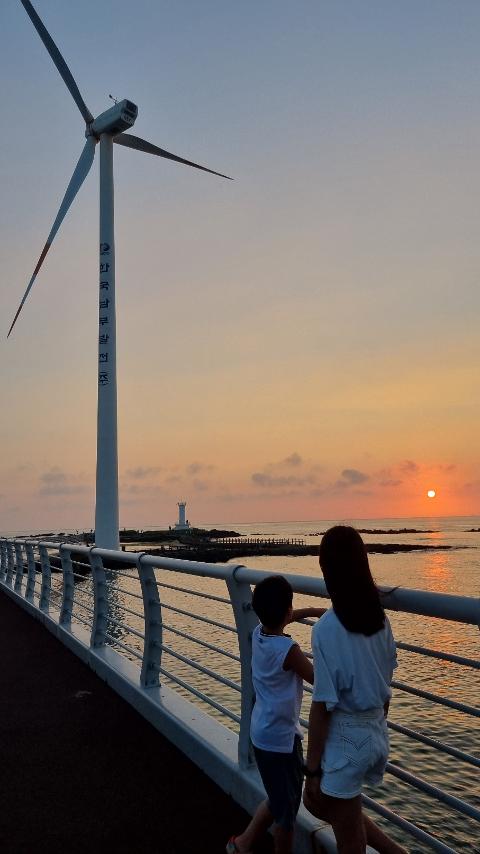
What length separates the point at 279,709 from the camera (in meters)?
3.26

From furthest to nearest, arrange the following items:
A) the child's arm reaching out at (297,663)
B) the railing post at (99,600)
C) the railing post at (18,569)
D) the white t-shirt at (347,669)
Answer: the railing post at (18,569) < the railing post at (99,600) < the child's arm reaching out at (297,663) < the white t-shirt at (347,669)

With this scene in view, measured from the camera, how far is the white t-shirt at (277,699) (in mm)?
3246

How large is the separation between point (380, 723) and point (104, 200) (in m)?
37.4

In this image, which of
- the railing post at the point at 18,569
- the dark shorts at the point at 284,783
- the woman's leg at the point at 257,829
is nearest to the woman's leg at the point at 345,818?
the dark shorts at the point at 284,783

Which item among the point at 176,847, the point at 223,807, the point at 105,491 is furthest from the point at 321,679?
the point at 105,491

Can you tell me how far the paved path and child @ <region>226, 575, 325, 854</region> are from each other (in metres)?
0.58

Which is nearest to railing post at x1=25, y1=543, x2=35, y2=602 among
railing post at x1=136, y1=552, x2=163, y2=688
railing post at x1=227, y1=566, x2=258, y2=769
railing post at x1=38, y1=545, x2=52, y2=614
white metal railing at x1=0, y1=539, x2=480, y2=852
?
white metal railing at x1=0, y1=539, x2=480, y2=852

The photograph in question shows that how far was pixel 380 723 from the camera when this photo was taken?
2738 millimetres

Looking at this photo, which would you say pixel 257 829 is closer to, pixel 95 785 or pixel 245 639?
pixel 245 639

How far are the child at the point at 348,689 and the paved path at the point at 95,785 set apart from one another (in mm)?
1258

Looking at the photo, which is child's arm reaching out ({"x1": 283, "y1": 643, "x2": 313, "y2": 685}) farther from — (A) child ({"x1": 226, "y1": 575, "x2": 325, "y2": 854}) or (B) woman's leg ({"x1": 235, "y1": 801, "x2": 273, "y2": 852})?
(B) woman's leg ({"x1": 235, "y1": 801, "x2": 273, "y2": 852})

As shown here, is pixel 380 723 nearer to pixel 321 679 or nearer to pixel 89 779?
pixel 321 679

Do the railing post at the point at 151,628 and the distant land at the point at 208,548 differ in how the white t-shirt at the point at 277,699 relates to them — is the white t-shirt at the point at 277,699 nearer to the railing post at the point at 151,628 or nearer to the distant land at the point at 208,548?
the railing post at the point at 151,628

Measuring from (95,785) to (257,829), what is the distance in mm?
1671
